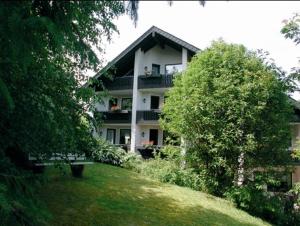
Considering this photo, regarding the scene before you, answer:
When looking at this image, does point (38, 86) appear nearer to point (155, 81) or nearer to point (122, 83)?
point (155, 81)

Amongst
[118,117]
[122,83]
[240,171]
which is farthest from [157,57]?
[240,171]

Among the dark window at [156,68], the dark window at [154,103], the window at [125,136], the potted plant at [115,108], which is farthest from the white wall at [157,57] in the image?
the window at [125,136]

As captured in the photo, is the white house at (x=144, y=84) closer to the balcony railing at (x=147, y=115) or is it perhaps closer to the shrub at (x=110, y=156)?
the balcony railing at (x=147, y=115)

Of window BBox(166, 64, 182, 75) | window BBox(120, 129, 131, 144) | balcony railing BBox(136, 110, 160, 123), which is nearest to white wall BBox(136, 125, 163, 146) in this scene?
balcony railing BBox(136, 110, 160, 123)

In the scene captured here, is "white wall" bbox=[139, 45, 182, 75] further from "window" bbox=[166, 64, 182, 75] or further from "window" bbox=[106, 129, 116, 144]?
"window" bbox=[106, 129, 116, 144]

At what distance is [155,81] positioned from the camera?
31.8 m

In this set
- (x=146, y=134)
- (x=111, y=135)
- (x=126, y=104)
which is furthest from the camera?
(x=111, y=135)

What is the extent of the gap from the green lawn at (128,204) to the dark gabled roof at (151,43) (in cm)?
1414

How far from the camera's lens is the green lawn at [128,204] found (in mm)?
11953

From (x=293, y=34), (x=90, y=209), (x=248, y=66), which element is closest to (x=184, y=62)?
(x=248, y=66)

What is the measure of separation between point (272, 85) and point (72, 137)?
12.0 m

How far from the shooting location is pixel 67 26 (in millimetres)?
5309

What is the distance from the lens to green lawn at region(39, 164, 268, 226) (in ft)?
39.2

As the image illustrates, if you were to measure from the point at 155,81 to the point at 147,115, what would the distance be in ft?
9.08
